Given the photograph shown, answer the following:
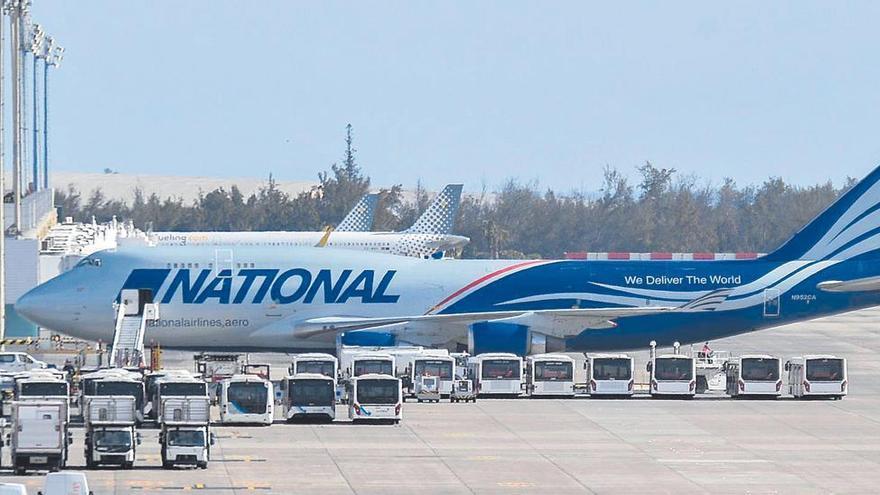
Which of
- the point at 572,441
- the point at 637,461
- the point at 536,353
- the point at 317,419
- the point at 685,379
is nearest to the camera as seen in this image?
the point at 637,461

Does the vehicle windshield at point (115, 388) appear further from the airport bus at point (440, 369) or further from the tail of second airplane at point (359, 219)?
the tail of second airplane at point (359, 219)

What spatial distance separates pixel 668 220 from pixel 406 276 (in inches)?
4840

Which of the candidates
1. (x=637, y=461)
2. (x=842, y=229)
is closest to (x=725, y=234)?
(x=842, y=229)

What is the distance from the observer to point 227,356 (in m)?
69.2

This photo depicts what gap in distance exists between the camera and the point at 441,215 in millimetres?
133625

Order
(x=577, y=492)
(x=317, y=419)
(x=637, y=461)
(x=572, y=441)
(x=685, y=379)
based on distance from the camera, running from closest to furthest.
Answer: (x=577, y=492) < (x=637, y=461) < (x=572, y=441) < (x=317, y=419) < (x=685, y=379)

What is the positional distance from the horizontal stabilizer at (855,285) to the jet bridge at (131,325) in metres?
26.6

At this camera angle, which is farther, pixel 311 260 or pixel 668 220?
pixel 668 220

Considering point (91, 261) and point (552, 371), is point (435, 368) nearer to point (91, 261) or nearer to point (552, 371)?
point (552, 371)

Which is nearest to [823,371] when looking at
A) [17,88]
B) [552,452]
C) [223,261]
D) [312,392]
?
[552,452]

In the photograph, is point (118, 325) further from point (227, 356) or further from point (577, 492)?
point (577, 492)

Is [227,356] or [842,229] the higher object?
[842,229]

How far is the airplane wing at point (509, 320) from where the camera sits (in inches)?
2840

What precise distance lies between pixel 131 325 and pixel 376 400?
1615 centimetres
